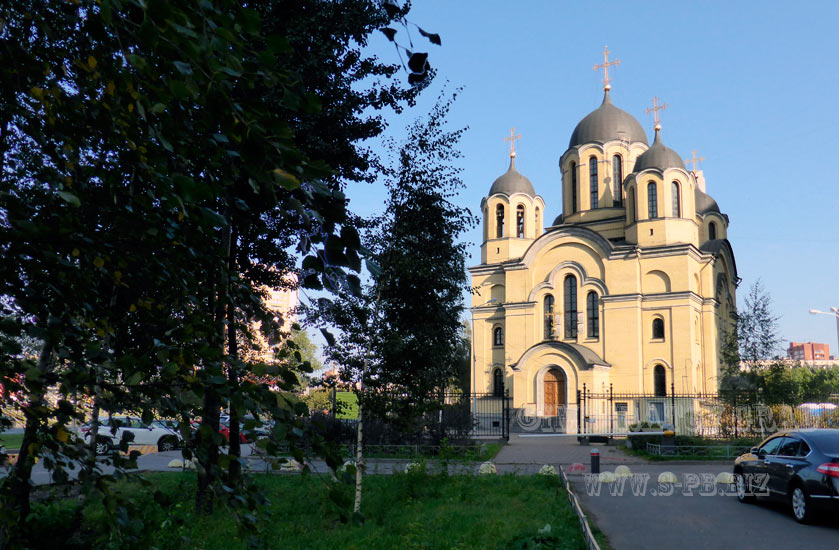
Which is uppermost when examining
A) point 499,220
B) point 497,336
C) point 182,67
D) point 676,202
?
point 499,220

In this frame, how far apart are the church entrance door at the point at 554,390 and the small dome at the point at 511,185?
12.4 m

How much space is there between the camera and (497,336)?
42406 mm

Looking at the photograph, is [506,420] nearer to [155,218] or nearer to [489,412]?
[489,412]

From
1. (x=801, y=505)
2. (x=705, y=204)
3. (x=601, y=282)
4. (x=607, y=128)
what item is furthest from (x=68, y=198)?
(x=705, y=204)

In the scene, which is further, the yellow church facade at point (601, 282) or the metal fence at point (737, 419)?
the yellow church facade at point (601, 282)

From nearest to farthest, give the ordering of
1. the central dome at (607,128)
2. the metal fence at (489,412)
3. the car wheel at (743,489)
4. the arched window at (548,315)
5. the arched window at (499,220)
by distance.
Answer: the car wheel at (743,489) < the metal fence at (489,412) < the arched window at (548,315) < the central dome at (607,128) < the arched window at (499,220)

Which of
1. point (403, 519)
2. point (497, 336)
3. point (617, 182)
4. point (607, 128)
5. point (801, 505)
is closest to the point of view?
point (801, 505)

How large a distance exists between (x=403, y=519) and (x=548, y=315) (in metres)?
29.7

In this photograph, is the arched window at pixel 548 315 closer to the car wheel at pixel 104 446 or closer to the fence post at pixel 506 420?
the fence post at pixel 506 420

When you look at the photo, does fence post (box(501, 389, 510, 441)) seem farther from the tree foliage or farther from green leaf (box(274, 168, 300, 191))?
green leaf (box(274, 168, 300, 191))

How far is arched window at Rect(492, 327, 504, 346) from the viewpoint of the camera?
4217 centimetres

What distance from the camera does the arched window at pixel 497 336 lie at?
4217cm

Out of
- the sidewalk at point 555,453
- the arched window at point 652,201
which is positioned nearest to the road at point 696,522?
the sidewalk at point 555,453

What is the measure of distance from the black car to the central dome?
33335mm
